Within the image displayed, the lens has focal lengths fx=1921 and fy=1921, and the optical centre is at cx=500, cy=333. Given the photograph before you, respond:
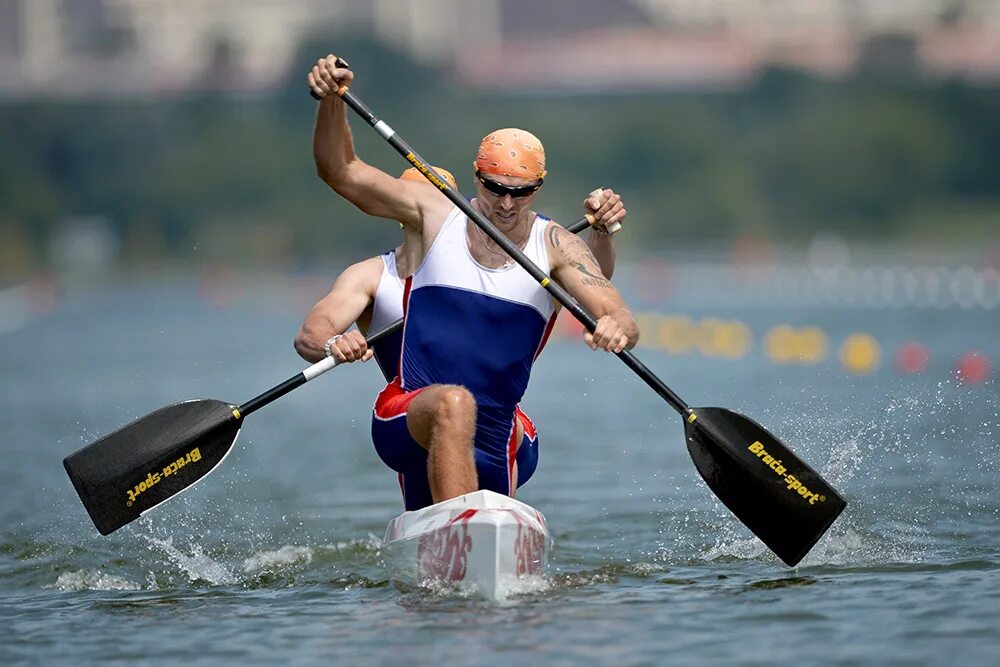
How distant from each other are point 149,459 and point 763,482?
3098mm

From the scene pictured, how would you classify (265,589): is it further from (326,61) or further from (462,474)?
(326,61)

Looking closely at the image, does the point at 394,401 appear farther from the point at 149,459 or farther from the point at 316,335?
the point at 149,459

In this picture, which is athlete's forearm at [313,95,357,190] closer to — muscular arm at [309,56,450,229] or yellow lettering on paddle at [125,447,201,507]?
muscular arm at [309,56,450,229]

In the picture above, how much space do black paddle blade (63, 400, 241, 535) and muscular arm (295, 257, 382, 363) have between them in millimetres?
756

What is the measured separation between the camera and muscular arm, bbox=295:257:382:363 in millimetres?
9289

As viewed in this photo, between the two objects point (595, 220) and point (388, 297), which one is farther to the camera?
point (595, 220)

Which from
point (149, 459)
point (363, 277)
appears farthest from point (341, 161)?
point (149, 459)

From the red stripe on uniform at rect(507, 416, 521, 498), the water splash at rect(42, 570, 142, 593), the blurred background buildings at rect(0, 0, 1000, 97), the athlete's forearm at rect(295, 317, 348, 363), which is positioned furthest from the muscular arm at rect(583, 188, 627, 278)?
the blurred background buildings at rect(0, 0, 1000, 97)

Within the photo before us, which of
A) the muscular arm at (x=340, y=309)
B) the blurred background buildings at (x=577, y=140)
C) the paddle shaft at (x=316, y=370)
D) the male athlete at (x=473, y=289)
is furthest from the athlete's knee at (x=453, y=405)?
the blurred background buildings at (x=577, y=140)

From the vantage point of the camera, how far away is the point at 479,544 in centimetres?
867

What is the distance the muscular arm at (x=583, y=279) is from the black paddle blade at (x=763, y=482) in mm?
704

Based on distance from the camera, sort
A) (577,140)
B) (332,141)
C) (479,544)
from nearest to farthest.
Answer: (479,544) → (332,141) → (577,140)

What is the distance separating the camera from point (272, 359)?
26.7 meters

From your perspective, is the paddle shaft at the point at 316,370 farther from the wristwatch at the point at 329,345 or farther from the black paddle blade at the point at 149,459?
the black paddle blade at the point at 149,459
